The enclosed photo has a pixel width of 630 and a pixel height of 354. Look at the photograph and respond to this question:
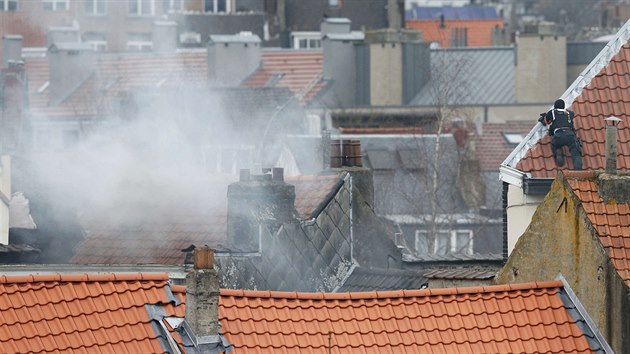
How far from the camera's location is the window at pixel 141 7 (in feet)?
286

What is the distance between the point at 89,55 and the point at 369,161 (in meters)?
22.2

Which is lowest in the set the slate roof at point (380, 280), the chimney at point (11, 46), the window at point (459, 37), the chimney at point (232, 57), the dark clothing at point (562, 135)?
→ the window at point (459, 37)

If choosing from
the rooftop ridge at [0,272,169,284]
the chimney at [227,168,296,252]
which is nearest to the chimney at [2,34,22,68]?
the chimney at [227,168,296,252]

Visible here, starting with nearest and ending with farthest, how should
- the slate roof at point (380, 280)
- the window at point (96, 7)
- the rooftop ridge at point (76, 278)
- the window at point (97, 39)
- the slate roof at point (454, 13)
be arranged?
the rooftop ridge at point (76, 278)
the slate roof at point (380, 280)
the window at point (96, 7)
the window at point (97, 39)
the slate roof at point (454, 13)

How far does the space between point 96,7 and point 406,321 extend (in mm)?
70078

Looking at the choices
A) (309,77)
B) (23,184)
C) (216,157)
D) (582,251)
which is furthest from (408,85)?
(582,251)

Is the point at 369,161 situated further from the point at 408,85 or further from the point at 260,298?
the point at 260,298

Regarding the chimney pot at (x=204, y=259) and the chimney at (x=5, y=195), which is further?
the chimney at (x=5, y=195)

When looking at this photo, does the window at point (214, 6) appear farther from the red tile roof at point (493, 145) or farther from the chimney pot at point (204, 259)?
the chimney pot at point (204, 259)

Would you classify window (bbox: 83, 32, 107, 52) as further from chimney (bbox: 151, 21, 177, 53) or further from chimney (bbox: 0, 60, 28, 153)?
chimney (bbox: 0, 60, 28, 153)

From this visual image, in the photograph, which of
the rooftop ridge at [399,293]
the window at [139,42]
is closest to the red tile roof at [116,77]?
the window at [139,42]

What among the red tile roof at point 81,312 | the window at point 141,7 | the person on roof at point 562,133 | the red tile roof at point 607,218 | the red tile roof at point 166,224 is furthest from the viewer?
the window at point 141,7

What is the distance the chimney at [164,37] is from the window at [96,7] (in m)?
2.71

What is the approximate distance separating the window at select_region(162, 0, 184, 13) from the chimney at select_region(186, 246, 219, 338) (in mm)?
68130
